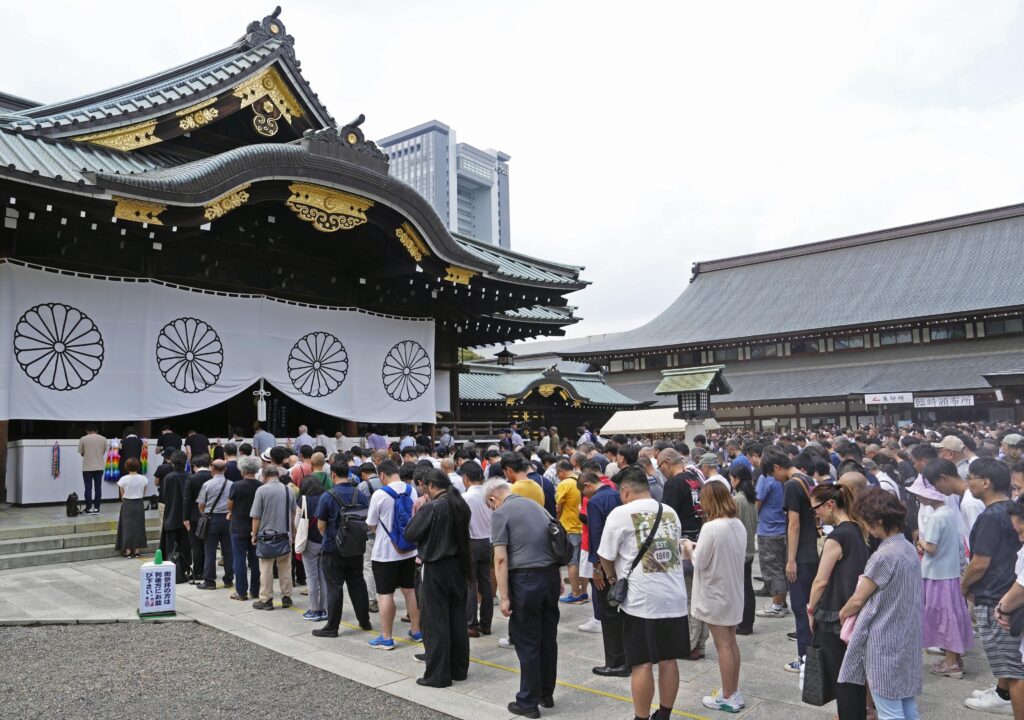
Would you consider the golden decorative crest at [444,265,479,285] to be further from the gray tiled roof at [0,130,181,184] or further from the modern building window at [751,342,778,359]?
the modern building window at [751,342,778,359]

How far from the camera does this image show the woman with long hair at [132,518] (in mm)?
9586

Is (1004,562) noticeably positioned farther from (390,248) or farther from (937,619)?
(390,248)

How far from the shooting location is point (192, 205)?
11.5 meters

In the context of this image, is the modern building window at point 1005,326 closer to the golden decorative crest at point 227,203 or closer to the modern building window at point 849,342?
the modern building window at point 849,342

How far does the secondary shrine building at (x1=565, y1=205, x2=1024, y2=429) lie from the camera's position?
1151 inches

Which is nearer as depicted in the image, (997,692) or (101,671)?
(997,692)

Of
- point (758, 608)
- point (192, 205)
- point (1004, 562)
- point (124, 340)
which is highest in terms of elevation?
point (192, 205)

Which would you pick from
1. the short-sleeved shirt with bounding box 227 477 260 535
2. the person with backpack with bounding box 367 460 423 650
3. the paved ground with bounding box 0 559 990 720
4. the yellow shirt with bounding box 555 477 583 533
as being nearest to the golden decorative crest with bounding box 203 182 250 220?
the short-sleeved shirt with bounding box 227 477 260 535

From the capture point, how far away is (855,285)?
3772cm

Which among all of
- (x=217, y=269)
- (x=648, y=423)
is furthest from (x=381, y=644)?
(x=648, y=423)

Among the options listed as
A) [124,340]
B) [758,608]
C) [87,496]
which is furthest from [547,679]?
[124,340]

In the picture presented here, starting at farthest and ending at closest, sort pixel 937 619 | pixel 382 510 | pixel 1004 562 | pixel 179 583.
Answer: pixel 179 583
pixel 382 510
pixel 937 619
pixel 1004 562

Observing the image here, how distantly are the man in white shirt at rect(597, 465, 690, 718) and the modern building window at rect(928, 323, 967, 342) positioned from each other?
106ft

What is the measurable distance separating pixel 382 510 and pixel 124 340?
27.6 feet
